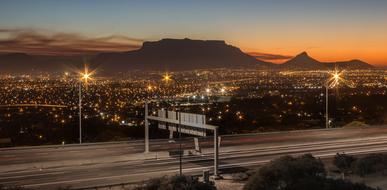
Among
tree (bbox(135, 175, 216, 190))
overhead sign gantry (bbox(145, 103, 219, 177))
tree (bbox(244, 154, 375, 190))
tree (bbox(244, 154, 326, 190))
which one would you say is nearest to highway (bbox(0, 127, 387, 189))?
overhead sign gantry (bbox(145, 103, 219, 177))

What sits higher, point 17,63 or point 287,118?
point 17,63

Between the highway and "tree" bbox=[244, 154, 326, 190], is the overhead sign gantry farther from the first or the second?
"tree" bbox=[244, 154, 326, 190]

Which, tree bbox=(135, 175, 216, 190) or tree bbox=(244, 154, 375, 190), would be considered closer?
tree bbox=(135, 175, 216, 190)

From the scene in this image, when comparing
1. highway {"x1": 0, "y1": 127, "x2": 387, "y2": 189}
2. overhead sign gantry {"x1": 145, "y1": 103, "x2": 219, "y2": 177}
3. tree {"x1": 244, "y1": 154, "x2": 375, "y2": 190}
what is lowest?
highway {"x1": 0, "y1": 127, "x2": 387, "y2": 189}

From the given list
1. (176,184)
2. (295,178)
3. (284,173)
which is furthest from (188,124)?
(176,184)

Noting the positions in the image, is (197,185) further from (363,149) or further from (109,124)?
(109,124)

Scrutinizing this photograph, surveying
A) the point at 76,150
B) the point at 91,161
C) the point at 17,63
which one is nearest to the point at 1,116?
the point at 76,150

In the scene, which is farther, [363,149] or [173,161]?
[363,149]

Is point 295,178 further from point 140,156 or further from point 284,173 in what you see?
point 140,156
